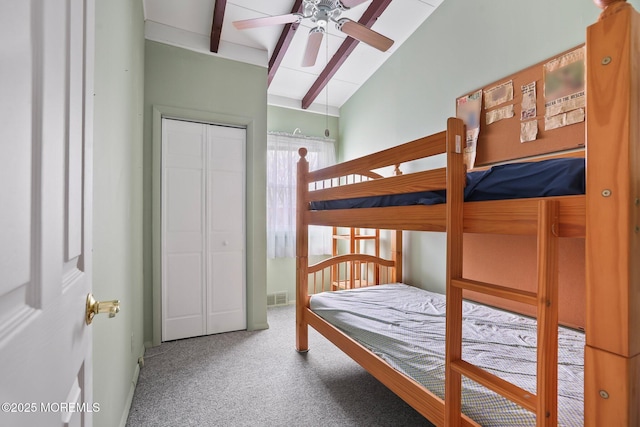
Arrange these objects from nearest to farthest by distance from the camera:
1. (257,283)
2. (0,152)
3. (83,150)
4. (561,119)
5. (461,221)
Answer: (0,152), (83,150), (461,221), (561,119), (257,283)

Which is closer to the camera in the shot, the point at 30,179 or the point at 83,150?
the point at 30,179

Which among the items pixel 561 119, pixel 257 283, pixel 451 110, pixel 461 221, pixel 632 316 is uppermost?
pixel 451 110

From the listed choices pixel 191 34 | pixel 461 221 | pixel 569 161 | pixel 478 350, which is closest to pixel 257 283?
pixel 478 350

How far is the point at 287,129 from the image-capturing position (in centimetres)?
393

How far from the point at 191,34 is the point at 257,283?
2401 millimetres

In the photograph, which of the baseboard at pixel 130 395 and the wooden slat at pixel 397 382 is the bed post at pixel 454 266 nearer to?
the wooden slat at pixel 397 382

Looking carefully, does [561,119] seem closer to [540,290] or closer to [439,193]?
[439,193]

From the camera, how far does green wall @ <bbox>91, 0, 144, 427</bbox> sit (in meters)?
1.15

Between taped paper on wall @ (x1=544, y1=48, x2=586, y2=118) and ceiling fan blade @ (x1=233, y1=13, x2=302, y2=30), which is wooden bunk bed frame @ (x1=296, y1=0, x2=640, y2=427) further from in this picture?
ceiling fan blade @ (x1=233, y1=13, x2=302, y2=30)

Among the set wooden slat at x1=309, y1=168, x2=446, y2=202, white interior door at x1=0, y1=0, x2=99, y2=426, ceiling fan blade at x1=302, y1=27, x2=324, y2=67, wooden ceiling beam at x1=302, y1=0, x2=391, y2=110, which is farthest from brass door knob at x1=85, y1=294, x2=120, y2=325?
wooden ceiling beam at x1=302, y1=0, x2=391, y2=110

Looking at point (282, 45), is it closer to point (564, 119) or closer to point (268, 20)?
point (268, 20)

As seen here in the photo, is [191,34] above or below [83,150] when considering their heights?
above

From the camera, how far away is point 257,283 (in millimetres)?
2920

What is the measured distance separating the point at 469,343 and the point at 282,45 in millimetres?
2844
